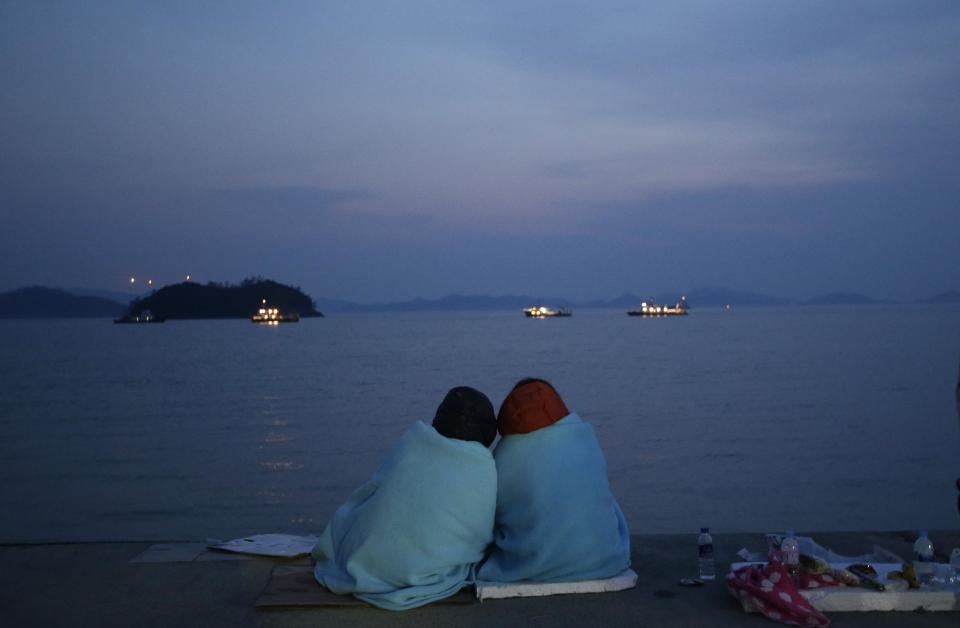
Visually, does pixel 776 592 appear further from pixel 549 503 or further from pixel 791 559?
pixel 549 503

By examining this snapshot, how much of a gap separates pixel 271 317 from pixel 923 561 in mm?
174192

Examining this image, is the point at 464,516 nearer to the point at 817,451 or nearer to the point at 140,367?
the point at 817,451

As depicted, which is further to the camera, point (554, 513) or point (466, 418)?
point (466, 418)

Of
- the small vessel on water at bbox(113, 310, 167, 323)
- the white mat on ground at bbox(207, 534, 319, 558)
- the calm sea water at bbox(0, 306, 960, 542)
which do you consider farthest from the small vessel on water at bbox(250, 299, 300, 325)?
the white mat on ground at bbox(207, 534, 319, 558)

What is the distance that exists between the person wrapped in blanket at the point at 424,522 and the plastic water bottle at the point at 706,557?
121 centimetres

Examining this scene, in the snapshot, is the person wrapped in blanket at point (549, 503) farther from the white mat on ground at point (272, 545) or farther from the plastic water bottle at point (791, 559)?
the white mat on ground at point (272, 545)

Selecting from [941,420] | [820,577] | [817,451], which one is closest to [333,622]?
[820,577]

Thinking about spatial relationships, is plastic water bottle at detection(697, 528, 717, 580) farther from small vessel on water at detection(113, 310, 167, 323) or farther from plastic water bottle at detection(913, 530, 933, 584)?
small vessel on water at detection(113, 310, 167, 323)

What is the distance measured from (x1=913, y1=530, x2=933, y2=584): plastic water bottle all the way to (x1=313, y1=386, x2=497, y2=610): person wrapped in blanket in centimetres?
222

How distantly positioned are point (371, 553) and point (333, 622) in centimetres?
45

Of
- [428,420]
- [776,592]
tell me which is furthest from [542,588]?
[428,420]

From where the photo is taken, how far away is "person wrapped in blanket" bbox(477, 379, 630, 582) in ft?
16.3

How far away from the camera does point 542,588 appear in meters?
4.92

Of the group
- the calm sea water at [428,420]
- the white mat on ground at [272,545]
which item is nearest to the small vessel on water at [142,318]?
the calm sea water at [428,420]
